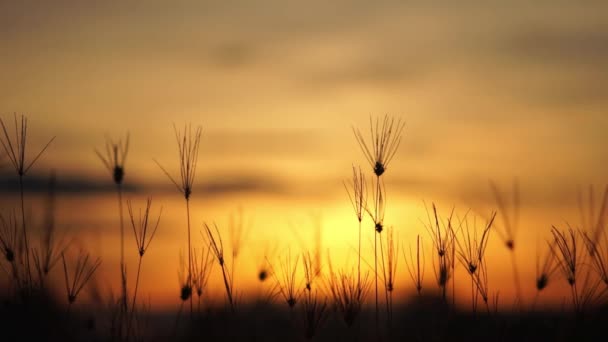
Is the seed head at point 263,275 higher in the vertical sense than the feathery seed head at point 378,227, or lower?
lower

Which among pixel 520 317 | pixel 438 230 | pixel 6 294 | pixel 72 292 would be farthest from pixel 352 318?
pixel 6 294

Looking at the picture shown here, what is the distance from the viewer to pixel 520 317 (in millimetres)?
10656

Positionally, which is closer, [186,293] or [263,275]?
[186,293]

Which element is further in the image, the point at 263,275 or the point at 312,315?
the point at 263,275

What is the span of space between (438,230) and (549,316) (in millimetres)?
2095

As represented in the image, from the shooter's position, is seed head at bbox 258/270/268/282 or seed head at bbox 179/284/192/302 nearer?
seed head at bbox 179/284/192/302

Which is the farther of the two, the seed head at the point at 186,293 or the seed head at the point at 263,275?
the seed head at the point at 263,275

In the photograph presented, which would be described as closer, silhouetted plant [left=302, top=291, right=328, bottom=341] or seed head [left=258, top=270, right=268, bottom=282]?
silhouetted plant [left=302, top=291, right=328, bottom=341]

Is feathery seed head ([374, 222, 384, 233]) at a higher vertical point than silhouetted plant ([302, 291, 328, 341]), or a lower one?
higher

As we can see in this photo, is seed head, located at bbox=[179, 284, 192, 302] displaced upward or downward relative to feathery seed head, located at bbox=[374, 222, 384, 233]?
downward

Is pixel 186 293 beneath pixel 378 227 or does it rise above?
beneath

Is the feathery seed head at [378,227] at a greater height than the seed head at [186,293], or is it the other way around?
the feathery seed head at [378,227]

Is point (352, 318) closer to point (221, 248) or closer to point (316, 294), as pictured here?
point (316, 294)

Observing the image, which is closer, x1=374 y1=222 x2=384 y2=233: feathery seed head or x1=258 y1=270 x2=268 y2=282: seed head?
x1=374 y1=222 x2=384 y2=233: feathery seed head
